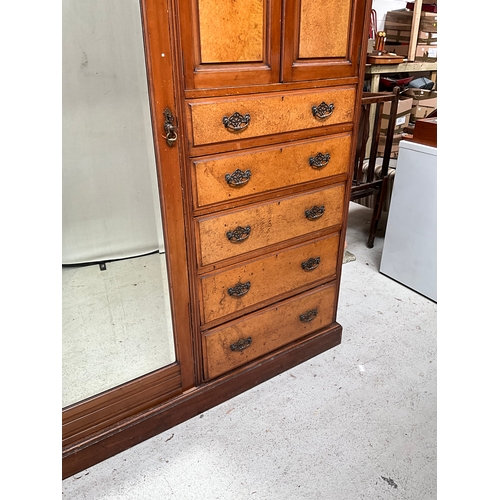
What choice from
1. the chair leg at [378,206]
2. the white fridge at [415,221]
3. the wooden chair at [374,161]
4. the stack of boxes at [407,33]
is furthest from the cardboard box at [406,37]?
the white fridge at [415,221]

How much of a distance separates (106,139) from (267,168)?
0.49 m

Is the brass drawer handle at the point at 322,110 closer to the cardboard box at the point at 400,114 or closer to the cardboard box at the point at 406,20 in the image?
the cardboard box at the point at 400,114

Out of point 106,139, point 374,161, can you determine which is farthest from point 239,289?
point 374,161

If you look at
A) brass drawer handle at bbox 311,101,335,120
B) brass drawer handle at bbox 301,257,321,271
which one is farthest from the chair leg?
brass drawer handle at bbox 311,101,335,120

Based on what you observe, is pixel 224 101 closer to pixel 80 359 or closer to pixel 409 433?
pixel 80 359

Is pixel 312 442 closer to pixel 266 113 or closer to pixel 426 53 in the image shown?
pixel 266 113

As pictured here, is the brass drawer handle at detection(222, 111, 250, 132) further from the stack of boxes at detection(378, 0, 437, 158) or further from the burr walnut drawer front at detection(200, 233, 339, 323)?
the stack of boxes at detection(378, 0, 437, 158)

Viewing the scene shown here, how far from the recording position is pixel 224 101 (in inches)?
45.7

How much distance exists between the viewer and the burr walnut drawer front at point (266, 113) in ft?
3.78

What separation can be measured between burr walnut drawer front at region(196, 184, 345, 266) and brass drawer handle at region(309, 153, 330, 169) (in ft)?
0.31

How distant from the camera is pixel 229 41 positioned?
1111 millimetres

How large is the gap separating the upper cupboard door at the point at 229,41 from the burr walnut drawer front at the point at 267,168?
21 centimetres
